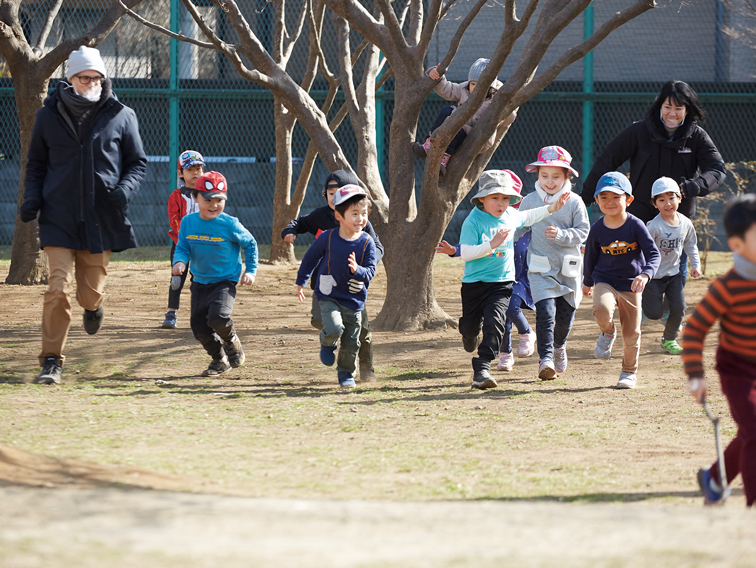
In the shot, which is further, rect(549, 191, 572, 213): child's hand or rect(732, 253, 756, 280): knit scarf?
rect(549, 191, 572, 213): child's hand

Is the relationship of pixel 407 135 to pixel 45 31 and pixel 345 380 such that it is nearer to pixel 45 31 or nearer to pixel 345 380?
pixel 345 380

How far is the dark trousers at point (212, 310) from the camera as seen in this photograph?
597 centimetres

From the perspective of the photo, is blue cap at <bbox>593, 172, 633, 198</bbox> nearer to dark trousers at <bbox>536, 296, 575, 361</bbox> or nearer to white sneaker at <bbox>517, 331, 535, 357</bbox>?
dark trousers at <bbox>536, 296, 575, 361</bbox>

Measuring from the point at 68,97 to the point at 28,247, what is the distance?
4926mm

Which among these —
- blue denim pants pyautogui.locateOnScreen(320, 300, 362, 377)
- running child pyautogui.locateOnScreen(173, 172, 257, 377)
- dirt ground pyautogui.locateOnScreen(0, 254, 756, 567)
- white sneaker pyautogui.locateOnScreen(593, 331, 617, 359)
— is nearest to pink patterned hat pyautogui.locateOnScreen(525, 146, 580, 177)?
white sneaker pyautogui.locateOnScreen(593, 331, 617, 359)

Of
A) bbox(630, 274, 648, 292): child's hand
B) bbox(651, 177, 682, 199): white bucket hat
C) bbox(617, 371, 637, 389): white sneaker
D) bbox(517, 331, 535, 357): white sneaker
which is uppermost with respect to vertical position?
bbox(651, 177, 682, 199): white bucket hat

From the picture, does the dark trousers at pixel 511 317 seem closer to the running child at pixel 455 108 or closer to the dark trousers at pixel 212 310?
the running child at pixel 455 108

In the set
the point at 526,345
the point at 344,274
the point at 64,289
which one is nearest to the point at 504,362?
the point at 526,345

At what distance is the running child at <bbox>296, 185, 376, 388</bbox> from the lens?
574 centimetres

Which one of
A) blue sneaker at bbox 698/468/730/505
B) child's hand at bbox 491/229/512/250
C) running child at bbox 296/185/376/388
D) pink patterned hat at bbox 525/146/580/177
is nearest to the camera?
blue sneaker at bbox 698/468/730/505

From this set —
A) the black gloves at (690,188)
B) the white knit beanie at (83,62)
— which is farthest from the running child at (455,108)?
the white knit beanie at (83,62)

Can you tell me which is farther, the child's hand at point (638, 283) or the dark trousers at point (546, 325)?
the dark trousers at point (546, 325)

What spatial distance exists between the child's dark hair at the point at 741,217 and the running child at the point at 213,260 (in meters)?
3.46

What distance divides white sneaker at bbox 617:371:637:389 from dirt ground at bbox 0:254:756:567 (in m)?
0.09
